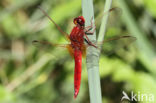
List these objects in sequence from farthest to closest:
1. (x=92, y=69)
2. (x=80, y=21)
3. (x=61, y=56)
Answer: (x=61, y=56), (x=80, y=21), (x=92, y=69)

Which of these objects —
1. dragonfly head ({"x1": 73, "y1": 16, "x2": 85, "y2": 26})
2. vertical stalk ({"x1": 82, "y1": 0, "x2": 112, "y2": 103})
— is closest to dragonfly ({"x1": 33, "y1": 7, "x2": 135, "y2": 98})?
dragonfly head ({"x1": 73, "y1": 16, "x2": 85, "y2": 26})

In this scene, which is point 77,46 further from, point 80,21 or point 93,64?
point 93,64

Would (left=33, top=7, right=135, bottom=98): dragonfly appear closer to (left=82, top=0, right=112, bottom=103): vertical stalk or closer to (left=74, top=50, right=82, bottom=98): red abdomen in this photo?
(left=74, top=50, right=82, bottom=98): red abdomen

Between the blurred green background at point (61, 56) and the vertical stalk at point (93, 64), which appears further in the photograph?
Answer: the blurred green background at point (61, 56)

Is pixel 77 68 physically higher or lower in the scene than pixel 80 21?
lower

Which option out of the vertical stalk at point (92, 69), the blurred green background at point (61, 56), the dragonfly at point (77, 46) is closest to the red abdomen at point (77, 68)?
the dragonfly at point (77, 46)

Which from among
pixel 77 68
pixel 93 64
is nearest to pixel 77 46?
pixel 77 68

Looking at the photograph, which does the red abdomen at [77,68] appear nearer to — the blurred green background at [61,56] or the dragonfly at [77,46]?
the dragonfly at [77,46]

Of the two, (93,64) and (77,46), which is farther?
(77,46)

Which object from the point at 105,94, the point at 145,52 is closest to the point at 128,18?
the point at 145,52
